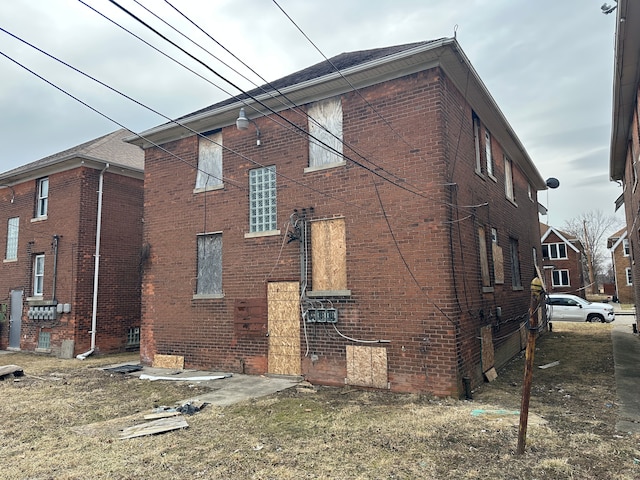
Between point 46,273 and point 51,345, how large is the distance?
279cm

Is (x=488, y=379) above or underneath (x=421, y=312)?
underneath

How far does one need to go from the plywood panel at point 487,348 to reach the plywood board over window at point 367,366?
8.83 feet

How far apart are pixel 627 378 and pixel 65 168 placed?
19.0 m

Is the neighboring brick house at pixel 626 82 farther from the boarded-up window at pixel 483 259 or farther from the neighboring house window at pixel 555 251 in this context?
the neighboring house window at pixel 555 251

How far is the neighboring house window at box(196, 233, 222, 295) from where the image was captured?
11.6m

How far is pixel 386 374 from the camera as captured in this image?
28.8 ft

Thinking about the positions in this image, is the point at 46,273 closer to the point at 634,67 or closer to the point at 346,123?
the point at 346,123

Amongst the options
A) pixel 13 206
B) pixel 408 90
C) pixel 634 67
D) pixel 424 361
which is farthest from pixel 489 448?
pixel 13 206

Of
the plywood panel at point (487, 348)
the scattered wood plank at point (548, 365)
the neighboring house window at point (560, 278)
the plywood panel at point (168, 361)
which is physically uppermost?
the neighboring house window at point (560, 278)

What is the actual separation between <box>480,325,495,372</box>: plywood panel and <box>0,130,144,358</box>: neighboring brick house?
13.3m

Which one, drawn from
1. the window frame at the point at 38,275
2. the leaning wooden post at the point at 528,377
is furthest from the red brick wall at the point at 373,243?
the window frame at the point at 38,275

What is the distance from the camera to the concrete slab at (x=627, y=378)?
6602mm

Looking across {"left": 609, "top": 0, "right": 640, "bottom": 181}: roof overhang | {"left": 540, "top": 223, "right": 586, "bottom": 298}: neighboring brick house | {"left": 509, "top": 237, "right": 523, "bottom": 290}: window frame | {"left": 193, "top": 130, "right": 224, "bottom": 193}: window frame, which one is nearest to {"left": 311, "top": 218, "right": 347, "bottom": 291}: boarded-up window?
{"left": 193, "top": 130, "right": 224, "bottom": 193}: window frame

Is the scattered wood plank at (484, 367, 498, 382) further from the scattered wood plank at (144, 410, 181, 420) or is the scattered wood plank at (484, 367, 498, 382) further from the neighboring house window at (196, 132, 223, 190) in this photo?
the neighboring house window at (196, 132, 223, 190)
